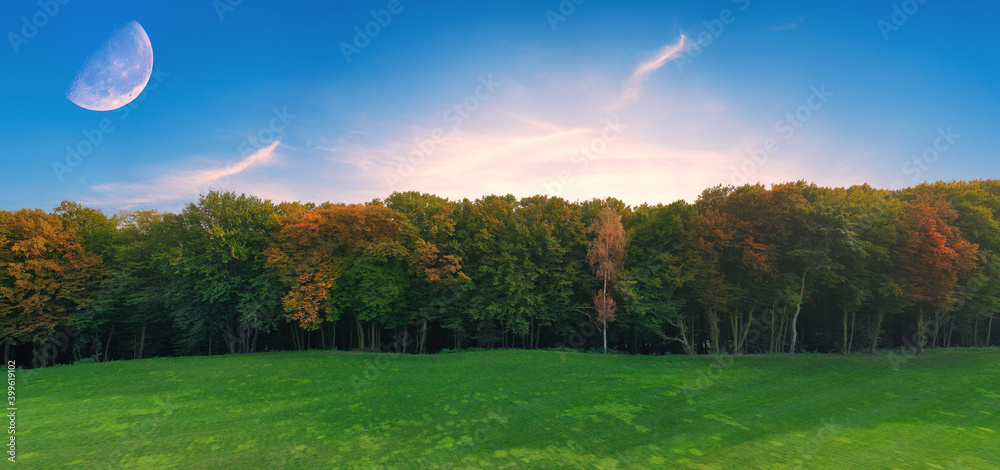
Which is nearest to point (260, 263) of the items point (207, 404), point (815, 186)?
point (207, 404)

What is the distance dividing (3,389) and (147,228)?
20152 millimetres

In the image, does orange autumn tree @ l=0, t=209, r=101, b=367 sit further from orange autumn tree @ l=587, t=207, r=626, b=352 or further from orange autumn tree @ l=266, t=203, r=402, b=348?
orange autumn tree @ l=587, t=207, r=626, b=352

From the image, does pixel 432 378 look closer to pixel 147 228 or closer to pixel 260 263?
pixel 260 263

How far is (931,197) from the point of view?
3023 cm

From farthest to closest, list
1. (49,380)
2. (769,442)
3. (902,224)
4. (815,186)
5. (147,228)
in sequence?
(147,228)
(815,186)
(902,224)
(49,380)
(769,442)

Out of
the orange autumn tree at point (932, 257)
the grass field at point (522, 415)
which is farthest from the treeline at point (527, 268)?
the grass field at point (522, 415)

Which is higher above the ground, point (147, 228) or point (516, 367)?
point (147, 228)

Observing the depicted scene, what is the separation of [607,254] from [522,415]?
19140mm

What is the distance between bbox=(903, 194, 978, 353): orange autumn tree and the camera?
25531mm

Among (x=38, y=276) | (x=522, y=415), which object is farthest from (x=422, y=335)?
(x=38, y=276)

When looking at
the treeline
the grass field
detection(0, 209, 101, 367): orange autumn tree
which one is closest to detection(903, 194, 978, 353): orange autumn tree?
the treeline

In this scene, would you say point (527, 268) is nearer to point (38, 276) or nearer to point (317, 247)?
point (317, 247)

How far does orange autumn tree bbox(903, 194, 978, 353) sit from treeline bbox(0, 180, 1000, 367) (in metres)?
0.12

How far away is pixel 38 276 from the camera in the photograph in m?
29.5
